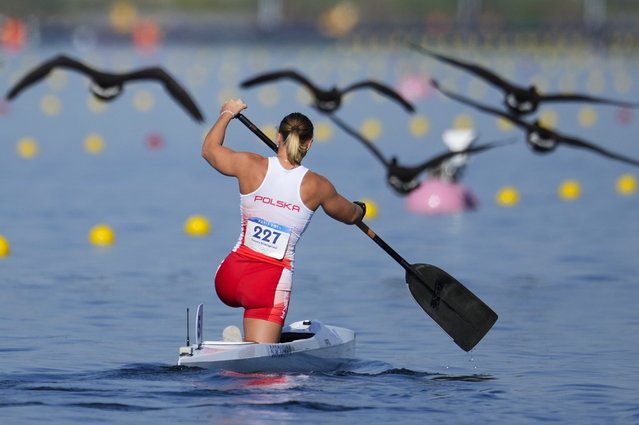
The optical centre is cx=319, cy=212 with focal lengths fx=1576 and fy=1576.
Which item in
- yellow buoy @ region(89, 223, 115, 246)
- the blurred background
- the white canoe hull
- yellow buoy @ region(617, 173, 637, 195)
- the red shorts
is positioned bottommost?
the white canoe hull

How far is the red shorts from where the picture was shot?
10.0 meters

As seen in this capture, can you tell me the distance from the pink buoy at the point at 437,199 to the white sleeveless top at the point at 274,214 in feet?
34.1

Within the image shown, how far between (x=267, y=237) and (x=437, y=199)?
10593 millimetres

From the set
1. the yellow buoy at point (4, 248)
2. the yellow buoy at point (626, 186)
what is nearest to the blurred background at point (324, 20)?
the yellow buoy at point (626, 186)

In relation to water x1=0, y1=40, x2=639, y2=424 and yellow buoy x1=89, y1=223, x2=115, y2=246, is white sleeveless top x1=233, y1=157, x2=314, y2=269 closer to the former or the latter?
water x1=0, y1=40, x2=639, y2=424

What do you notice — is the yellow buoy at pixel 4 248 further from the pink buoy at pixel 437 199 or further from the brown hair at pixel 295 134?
the brown hair at pixel 295 134

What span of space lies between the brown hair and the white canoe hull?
123 cm

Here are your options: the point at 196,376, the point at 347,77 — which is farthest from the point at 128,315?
the point at 347,77

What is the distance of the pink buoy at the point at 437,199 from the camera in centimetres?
2047

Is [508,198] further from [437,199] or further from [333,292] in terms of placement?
[333,292]

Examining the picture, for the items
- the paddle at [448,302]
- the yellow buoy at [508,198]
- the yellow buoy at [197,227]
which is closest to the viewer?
the paddle at [448,302]

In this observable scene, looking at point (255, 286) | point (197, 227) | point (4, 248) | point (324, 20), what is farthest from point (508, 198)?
point (324, 20)

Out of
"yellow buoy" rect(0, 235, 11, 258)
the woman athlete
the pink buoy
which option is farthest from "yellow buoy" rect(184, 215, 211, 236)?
the woman athlete

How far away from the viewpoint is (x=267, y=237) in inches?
397
